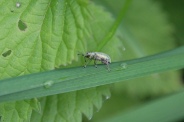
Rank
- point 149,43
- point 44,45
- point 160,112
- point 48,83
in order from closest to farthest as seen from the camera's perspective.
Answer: point 48,83
point 44,45
point 160,112
point 149,43

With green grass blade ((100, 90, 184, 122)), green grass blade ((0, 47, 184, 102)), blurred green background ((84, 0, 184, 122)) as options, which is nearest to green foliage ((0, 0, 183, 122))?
green grass blade ((0, 47, 184, 102))

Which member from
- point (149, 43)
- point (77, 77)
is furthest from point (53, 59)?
point (149, 43)

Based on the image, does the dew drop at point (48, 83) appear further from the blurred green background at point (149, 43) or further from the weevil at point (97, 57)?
the blurred green background at point (149, 43)

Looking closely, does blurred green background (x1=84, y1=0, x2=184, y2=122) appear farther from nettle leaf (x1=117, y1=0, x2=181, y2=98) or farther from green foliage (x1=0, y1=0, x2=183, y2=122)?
green foliage (x1=0, y1=0, x2=183, y2=122)

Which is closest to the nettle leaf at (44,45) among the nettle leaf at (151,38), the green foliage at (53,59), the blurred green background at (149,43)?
the green foliage at (53,59)

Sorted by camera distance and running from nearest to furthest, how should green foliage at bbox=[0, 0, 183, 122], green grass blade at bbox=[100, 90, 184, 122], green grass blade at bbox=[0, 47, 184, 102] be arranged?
green grass blade at bbox=[0, 47, 184, 102] < green foliage at bbox=[0, 0, 183, 122] < green grass blade at bbox=[100, 90, 184, 122]

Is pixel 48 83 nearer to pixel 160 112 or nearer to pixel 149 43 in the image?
pixel 160 112
